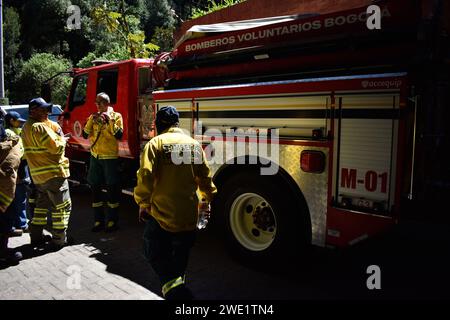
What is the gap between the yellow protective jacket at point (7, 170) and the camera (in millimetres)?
4363

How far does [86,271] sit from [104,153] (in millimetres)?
1776

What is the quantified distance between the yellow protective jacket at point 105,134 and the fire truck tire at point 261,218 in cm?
183

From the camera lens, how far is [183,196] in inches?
126

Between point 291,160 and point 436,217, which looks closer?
point 436,217

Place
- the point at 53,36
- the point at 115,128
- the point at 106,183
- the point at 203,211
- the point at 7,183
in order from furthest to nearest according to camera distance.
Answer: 1. the point at 53,36
2. the point at 106,183
3. the point at 115,128
4. the point at 7,183
5. the point at 203,211

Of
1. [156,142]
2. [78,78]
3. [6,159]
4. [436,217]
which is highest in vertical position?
[78,78]

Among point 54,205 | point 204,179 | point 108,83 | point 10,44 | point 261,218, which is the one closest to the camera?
point 204,179

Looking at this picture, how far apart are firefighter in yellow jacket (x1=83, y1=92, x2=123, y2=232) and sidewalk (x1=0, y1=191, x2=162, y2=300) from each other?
0.95 feet

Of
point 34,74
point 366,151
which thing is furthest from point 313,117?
point 34,74

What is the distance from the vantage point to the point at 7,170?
4.39 metres

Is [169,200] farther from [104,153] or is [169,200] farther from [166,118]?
[104,153]
